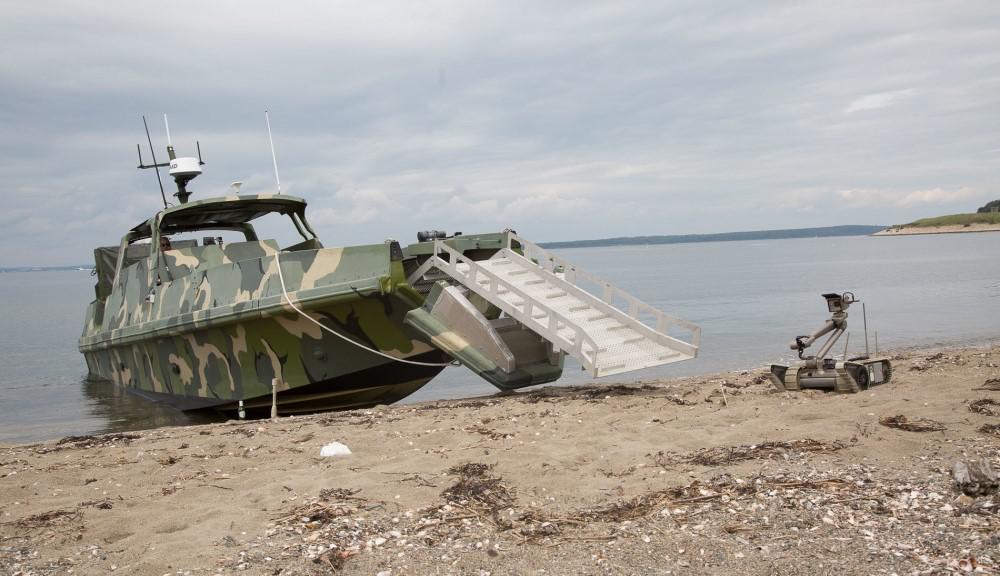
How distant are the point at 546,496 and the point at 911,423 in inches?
103

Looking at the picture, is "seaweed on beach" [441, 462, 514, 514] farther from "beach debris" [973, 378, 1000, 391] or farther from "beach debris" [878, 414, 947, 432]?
"beach debris" [973, 378, 1000, 391]

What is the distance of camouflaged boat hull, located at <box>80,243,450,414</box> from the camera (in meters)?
8.59

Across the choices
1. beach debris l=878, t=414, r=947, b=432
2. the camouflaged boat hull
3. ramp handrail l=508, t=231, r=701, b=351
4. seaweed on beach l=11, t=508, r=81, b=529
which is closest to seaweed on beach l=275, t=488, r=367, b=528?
seaweed on beach l=11, t=508, r=81, b=529

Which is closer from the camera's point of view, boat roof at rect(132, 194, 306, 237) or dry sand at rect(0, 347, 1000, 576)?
dry sand at rect(0, 347, 1000, 576)

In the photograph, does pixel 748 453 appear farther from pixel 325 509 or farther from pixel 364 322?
pixel 364 322

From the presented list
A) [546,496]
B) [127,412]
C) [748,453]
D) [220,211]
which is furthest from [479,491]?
[127,412]

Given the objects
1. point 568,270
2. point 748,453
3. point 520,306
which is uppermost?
point 568,270

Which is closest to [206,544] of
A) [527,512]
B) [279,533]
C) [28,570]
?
[279,533]

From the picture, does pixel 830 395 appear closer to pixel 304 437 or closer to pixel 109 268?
pixel 304 437

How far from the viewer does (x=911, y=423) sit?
17.9 ft

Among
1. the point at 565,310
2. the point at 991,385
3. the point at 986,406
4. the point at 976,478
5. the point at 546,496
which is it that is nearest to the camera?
the point at 976,478

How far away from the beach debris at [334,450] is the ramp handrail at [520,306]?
2.41 metres

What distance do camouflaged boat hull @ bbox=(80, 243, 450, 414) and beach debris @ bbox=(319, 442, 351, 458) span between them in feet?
8.04

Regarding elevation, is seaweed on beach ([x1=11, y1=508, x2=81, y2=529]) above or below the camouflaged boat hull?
below
